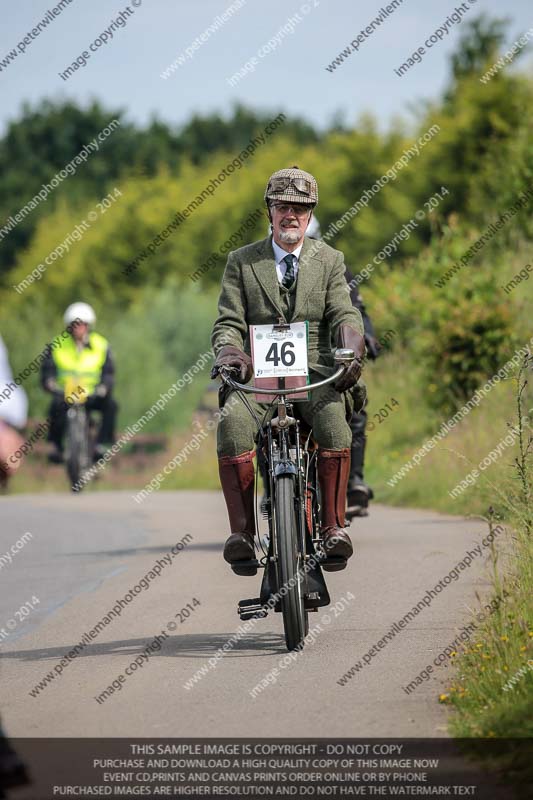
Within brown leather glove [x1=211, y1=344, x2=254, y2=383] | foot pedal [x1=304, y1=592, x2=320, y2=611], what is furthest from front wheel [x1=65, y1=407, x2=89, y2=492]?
foot pedal [x1=304, y1=592, x2=320, y2=611]

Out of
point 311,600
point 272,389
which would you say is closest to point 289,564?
point 311,600

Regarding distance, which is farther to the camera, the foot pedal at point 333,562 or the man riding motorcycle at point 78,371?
the man riding motorcycle at point 78,371

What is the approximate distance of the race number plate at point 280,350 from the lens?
7590mm

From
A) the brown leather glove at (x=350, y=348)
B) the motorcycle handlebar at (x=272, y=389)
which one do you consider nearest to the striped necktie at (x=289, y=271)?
the brown leather glove at (x=350, y=348)

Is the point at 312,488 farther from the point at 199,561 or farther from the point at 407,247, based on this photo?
the point at 407,247

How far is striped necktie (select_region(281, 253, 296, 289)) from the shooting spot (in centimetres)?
801

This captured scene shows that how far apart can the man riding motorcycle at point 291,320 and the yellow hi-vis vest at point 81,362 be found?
12.2 m

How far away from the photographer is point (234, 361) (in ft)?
24.8

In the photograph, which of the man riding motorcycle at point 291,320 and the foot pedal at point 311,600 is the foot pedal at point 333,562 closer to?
the man riding motorcycle at point 291,320

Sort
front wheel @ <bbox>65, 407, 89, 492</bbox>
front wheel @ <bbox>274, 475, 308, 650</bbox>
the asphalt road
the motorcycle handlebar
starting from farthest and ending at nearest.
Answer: front wheel @ <bbox>65, 407, 89, 492</bbox>, the motorcycle handlebar, front wheel @ <bbox>274, 475, 308, 650</bbox>, the asphalt road

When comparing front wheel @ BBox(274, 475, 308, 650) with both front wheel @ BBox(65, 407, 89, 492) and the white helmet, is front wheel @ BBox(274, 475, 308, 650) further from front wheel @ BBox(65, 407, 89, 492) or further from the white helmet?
the white helmet

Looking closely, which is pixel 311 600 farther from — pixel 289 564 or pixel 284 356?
pixel 284 356

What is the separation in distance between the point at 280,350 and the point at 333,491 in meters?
0.76

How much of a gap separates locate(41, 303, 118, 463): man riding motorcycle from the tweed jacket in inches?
474
